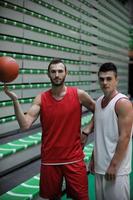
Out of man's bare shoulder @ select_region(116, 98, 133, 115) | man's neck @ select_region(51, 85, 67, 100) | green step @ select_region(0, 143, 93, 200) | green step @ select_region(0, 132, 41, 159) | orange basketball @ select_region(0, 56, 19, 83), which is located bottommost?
green step @ select_region(0, 143, 93, 200)

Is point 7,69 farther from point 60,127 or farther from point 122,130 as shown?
point 122,130

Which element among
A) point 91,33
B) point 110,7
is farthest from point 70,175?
point 110,7

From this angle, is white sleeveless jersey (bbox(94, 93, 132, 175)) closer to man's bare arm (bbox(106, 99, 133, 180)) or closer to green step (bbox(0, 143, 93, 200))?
man's bare arm (bbox(106, 99, 133, 180))

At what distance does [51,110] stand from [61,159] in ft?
1.58

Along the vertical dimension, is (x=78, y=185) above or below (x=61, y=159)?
below

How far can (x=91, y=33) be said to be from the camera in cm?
931

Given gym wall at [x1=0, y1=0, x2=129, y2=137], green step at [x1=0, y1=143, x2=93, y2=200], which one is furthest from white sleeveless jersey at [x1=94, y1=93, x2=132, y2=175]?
gym wall at [x1=0, y1=0, x2=129, y2=137]

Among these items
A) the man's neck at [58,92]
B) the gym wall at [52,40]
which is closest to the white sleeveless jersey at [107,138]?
the man's neck at [58,92]

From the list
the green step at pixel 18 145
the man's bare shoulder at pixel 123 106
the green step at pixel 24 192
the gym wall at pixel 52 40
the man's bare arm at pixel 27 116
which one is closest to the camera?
the man's bare shoulder at pixel 123 106

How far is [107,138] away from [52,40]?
447cm

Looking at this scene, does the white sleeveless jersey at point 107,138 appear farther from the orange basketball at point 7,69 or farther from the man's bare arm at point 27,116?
the orange basketball at point 7,69

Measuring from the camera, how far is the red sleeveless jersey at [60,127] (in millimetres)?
3008

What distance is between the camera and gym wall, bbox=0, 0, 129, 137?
530 centimetres

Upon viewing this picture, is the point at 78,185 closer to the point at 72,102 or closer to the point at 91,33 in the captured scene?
the point at 72,102
